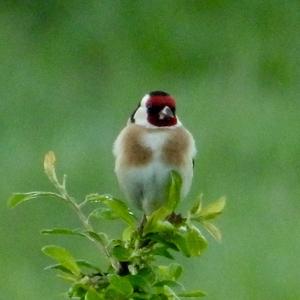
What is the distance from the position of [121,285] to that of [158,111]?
838 mm

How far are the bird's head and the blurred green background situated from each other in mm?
1722

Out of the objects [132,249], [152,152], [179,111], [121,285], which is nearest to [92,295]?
[121,285]

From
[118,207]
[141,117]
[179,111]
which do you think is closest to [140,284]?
[118,207]

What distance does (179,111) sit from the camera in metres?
4.87

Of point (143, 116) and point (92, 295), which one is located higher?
point (143, 116)

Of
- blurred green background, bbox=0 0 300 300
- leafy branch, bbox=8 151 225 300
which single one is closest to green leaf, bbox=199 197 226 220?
leafy branch, bbox=8 151 225 300

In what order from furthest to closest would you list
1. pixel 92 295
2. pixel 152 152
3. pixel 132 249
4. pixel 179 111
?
pixel 179 111, pixel 152 152, pixel 132 249, pixel 92 295

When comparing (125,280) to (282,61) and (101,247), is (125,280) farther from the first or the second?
(282,61)

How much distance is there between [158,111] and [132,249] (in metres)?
0.72

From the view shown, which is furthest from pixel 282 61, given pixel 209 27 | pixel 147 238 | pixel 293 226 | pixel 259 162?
pixel 147 238

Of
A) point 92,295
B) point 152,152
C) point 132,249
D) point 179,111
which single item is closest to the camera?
point 92,295

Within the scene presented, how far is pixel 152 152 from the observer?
6.68ft

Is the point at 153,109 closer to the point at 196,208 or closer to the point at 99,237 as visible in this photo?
the point at 196,208

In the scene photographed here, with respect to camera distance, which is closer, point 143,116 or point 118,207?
point 118,207
